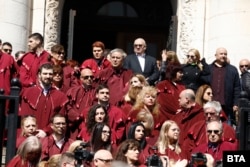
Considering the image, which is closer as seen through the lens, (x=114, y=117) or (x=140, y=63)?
(x=114, y=117)

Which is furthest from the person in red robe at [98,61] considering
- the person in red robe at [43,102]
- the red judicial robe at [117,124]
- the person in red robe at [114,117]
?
the red judicial robe at [117,124]

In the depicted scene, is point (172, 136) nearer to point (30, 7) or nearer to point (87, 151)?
point (87, 151)

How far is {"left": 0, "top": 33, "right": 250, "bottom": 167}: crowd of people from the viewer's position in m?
11.5

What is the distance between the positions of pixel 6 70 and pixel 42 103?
158 centimetres

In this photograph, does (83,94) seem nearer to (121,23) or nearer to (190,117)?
(190,117)

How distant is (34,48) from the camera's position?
15594mm

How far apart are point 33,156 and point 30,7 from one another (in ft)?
30.3

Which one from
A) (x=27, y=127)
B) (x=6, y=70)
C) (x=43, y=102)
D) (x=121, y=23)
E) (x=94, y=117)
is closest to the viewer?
(x=27, y=127)

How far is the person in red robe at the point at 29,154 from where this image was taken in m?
10.8

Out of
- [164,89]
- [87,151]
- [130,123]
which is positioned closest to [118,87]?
[164,89]

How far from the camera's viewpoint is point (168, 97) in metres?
15.1

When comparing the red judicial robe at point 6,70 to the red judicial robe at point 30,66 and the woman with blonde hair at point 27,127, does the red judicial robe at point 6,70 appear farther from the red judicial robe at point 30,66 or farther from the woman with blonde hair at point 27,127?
the woman with blonde hair at point 27,127

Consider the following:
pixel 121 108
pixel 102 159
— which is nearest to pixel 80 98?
pixel 121 108

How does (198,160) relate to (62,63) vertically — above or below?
below
